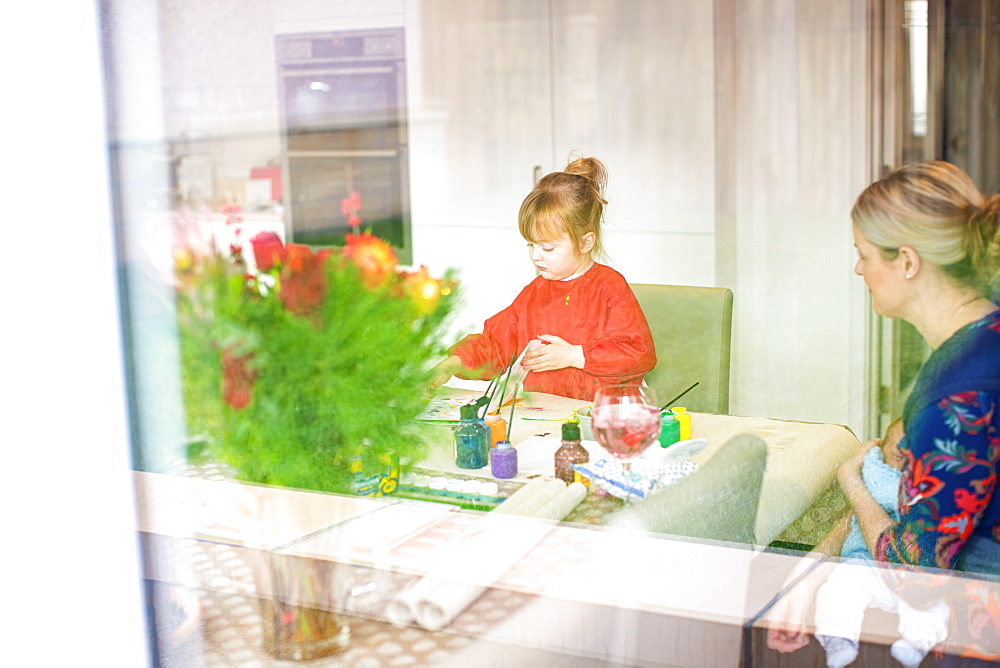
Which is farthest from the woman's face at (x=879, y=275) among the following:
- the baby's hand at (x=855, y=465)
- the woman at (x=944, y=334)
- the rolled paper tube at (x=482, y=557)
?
the rolled paper tube at (x=482, y=557)

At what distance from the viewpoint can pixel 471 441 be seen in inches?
38.1

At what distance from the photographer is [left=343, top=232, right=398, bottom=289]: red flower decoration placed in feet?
3.15

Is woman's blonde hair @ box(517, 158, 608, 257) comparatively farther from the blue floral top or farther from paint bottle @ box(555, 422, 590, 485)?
the blue floral top

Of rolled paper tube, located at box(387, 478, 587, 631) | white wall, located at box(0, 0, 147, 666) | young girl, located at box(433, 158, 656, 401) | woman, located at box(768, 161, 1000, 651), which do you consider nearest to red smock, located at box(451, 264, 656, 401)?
young girl, located at box(433, 158, 656, 401)

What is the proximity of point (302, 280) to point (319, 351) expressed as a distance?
0.26 ft

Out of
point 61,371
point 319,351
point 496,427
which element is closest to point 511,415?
point 496,427

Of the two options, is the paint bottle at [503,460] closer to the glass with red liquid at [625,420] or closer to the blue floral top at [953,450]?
the glass with red liquid at [625,420]

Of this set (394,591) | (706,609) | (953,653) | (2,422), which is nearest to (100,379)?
(2,422)

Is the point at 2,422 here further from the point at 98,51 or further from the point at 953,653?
the point at 953,653

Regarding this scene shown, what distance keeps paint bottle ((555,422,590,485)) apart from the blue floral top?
0.95 ft

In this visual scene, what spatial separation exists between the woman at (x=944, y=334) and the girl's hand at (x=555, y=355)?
275 mm

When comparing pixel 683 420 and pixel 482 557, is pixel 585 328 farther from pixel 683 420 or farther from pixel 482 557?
pixel 482 557

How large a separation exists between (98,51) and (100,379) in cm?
38

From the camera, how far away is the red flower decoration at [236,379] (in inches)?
41.1
